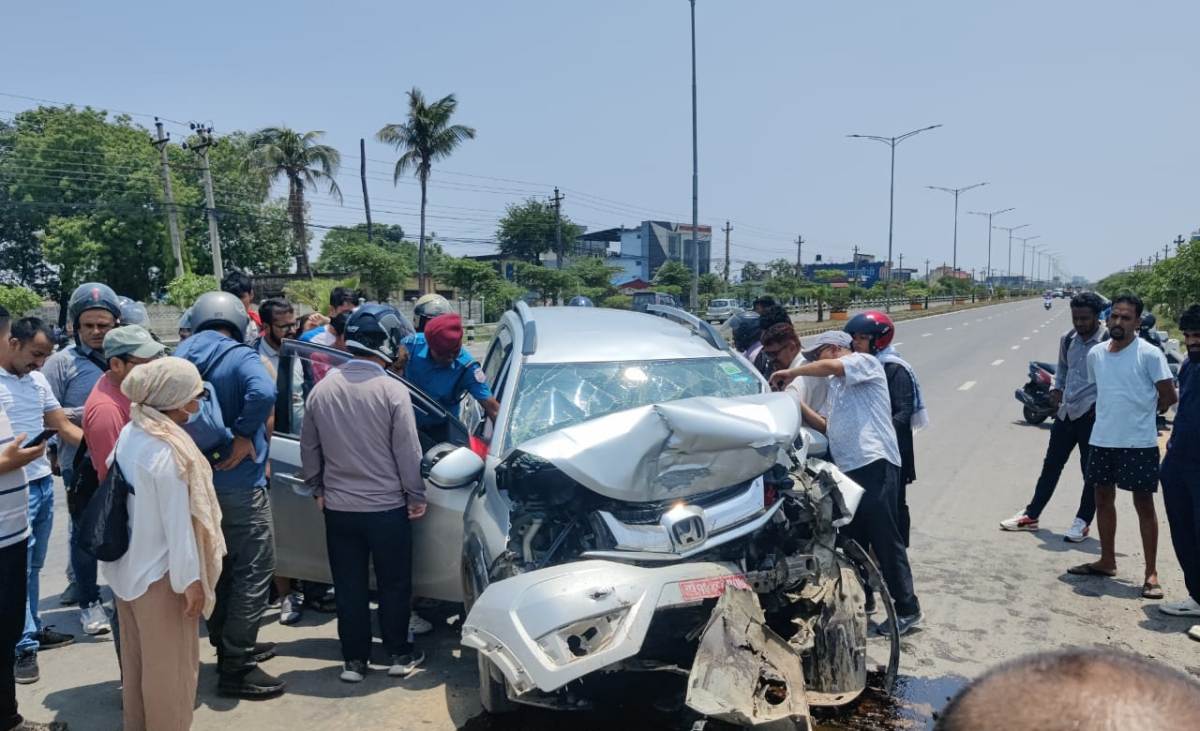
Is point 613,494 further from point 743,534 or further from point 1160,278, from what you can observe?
point 1160,278

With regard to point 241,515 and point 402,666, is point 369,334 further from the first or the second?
point 402,666

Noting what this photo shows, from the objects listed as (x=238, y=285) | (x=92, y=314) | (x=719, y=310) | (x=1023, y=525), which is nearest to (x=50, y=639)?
(x=92, y=314)

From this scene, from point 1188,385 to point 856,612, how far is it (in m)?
2.71

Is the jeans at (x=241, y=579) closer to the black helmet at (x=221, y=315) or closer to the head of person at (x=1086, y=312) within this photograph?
the black helmet at (x=221, y=315)

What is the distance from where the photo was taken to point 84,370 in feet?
16.9

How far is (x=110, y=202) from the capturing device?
39.9 m

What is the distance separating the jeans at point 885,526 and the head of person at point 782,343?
1087mm

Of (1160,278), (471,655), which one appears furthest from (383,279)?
(471,655)

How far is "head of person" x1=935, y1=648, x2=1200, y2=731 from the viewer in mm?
792

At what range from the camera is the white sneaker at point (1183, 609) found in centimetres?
479

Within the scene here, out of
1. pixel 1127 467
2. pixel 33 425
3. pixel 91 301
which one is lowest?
pixel 1127 467

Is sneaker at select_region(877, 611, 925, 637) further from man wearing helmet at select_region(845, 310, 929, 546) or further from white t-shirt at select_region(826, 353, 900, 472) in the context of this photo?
white t-shirt at select_region(826, 353, 900, 472)

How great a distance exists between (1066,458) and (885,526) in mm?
2725

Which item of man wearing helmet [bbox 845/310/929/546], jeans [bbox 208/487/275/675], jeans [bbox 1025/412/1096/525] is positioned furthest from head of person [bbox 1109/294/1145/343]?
jeans [bbox 208/487/275/675]
